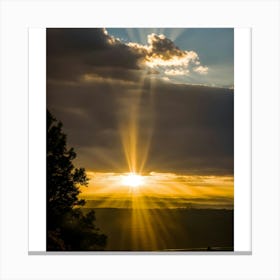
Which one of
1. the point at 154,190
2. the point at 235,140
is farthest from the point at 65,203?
the point at 235,140

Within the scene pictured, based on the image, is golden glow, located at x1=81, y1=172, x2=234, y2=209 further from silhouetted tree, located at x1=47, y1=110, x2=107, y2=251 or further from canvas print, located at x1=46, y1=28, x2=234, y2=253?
silhouetted tree, located at x1=47, y1=110, x2=107, y2=251

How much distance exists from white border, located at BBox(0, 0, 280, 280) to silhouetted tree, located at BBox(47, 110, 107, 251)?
0.51 feet

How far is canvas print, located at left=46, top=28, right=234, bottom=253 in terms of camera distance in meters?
6.47

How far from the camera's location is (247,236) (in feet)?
21.0

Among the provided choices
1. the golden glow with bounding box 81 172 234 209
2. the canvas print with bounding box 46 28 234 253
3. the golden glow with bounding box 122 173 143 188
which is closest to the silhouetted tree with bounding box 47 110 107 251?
the canvas print with bounding box 46 28 234 253

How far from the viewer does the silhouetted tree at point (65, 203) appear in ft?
21.1

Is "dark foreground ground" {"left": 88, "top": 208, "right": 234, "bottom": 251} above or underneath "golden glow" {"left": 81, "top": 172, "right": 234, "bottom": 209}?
underneath

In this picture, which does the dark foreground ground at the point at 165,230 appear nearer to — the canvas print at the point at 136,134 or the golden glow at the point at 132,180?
the canvas print at the point at 136,134

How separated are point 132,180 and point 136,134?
1.39ft
